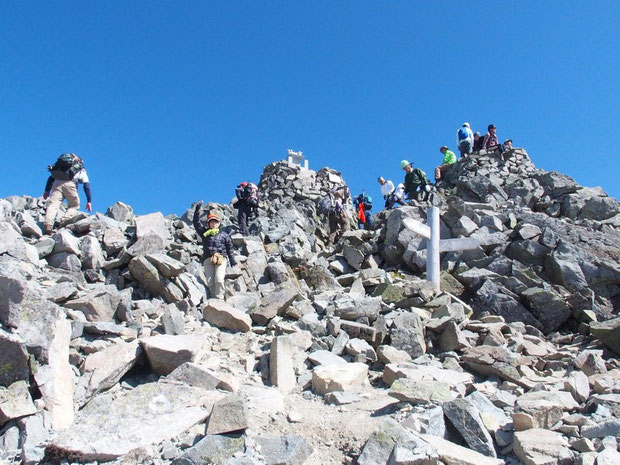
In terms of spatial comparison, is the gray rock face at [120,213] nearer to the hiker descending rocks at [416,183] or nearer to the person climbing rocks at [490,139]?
the hiker descending rocks at [416,183]

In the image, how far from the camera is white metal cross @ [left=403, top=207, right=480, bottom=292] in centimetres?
1195

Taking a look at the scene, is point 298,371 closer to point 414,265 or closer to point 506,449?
point 506,449

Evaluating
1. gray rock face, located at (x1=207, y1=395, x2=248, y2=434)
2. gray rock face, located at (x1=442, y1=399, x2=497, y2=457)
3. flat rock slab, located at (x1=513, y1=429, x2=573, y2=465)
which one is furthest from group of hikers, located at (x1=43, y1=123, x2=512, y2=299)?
flat rock slab, located at (x1=513, y1=429, x2=573, y2=465)

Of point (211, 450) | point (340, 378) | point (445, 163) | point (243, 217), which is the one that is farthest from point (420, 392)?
point (445, 163)

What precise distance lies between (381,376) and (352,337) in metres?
1.49

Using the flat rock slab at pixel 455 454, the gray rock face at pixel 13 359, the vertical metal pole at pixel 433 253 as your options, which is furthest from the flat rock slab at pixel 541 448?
the vertical metal pole at pixel 433 253

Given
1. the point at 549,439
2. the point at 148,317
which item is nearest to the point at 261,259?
the point at 148,317

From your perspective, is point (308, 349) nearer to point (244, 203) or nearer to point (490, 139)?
point (244, 203)

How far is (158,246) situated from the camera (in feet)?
38.1

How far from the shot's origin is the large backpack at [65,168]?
39.0ft

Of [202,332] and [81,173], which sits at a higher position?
[81,173]

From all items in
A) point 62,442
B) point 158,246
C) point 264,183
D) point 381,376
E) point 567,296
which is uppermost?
point 264,183

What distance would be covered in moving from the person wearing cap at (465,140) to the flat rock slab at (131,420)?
24.7m

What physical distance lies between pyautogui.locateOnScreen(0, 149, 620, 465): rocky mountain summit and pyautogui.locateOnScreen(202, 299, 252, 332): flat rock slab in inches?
1.2
